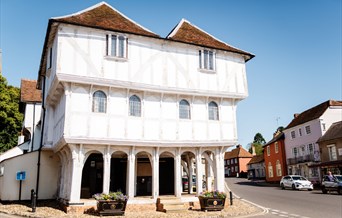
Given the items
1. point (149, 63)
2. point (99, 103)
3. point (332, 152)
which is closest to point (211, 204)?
point (99, 103)

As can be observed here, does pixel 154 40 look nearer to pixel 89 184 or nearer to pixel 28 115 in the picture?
pixel 89 184

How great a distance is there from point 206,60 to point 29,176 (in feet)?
44.6

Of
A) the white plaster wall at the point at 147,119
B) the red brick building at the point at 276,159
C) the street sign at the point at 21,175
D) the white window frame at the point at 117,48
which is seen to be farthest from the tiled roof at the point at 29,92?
the red brick building at the point at 276,159

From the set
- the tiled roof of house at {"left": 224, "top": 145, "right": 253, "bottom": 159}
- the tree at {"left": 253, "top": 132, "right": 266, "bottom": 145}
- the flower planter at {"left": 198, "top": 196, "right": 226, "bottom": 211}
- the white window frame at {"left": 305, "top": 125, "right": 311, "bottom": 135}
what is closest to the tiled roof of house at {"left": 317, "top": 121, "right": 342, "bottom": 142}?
the white window frame at {"left": 305, "top": 125, "right": 311, "bottom": 135}

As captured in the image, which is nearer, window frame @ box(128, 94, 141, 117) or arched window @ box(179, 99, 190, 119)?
window frame @ box(128, 94, 141, 117)

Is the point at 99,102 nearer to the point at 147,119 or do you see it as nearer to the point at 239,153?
the point at 147,119

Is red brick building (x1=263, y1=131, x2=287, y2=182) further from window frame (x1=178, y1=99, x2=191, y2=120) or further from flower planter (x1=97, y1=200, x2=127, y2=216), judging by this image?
flower planter (x1=97, y1=200, x2=127, y2=216)

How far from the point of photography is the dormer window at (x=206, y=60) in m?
19.8

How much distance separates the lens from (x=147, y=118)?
1784cm

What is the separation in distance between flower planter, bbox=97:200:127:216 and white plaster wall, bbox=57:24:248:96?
258 inches

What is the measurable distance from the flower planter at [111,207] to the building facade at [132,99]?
1402 mm

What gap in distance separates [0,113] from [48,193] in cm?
1687

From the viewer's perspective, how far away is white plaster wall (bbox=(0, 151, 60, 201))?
19.2 metres

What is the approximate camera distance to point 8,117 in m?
33.8
